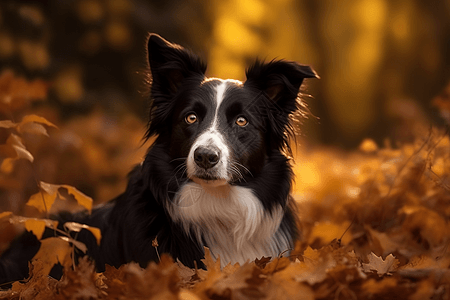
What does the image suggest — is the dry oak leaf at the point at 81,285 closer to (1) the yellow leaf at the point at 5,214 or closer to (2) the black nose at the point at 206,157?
(1) the yellow leaf at the point at 5,214

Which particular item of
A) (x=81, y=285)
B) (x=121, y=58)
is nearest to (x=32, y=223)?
(x=81, y=285)

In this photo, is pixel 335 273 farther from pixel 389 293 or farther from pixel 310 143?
pixel 310 143

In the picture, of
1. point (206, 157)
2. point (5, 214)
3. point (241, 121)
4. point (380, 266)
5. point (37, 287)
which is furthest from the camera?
point (241, 121)

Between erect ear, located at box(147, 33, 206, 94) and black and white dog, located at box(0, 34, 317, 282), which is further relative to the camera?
erect ear, located at box(147, 33, 206, 94)

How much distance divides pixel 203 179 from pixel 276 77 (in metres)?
1.03

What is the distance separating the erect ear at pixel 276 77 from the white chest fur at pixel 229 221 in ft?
2.81

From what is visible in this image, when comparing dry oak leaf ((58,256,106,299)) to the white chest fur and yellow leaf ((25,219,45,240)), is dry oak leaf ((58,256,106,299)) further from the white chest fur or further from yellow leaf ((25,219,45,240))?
the white chest fur

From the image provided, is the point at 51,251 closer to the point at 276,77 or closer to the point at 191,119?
the point at 191,119

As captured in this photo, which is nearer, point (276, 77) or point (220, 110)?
point (220, 110)

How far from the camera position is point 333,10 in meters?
14.2

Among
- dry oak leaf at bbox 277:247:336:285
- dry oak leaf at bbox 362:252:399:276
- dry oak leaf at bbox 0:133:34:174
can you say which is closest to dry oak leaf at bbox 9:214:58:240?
dry oak leaf at bbox 0:133:34:174

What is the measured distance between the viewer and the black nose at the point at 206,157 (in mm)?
2893

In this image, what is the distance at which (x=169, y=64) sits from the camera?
338cm

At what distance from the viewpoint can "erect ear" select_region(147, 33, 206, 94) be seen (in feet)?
10.9
